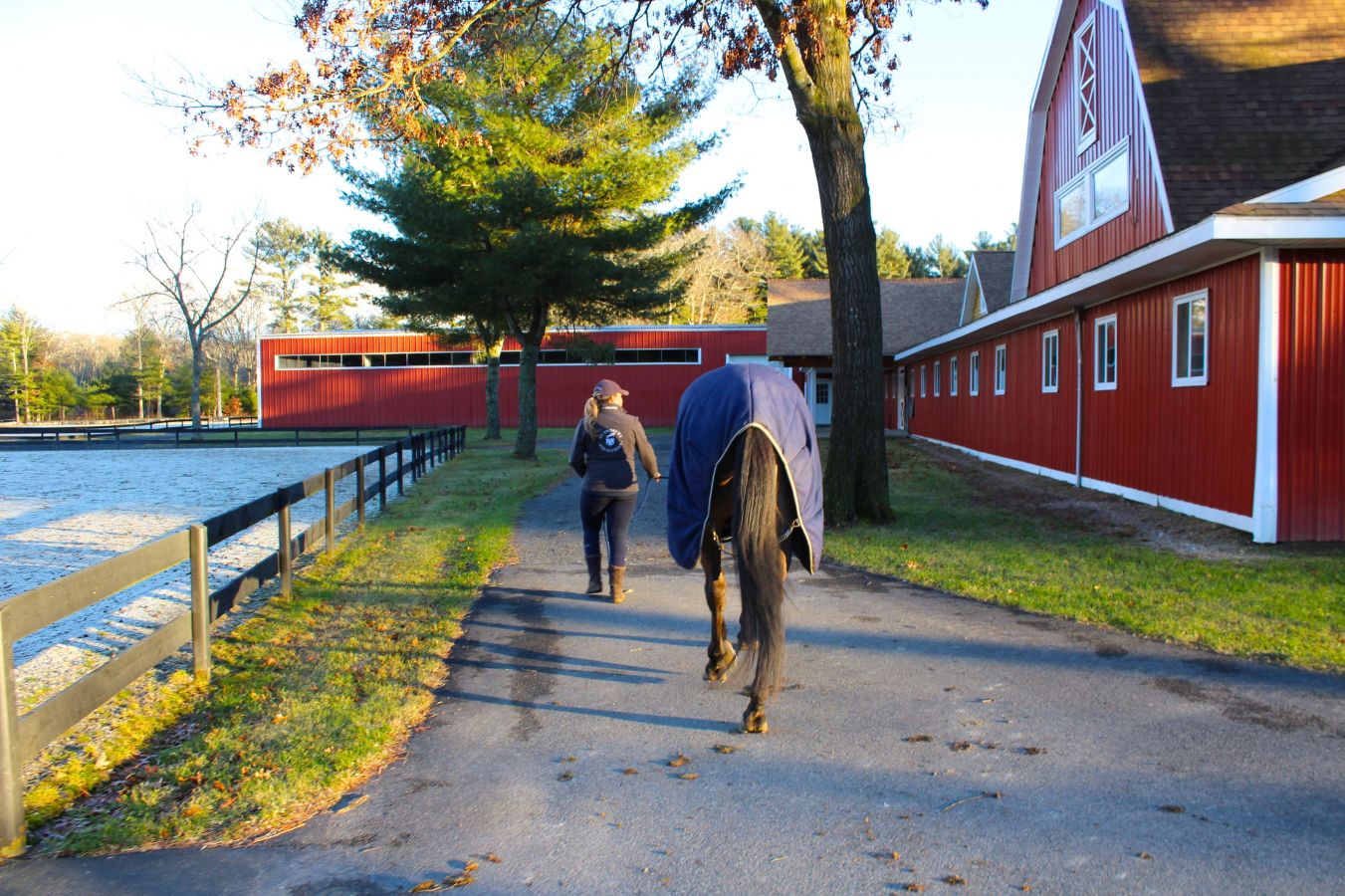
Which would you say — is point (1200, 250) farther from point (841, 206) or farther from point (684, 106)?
point (684, 106)

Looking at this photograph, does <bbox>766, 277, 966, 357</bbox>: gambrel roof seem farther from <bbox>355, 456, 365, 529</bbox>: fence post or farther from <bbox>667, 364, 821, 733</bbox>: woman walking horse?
<bbox>667, 364, 821, 733</bbox>: woman walking horse

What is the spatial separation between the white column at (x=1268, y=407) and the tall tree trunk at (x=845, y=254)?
12.8ft

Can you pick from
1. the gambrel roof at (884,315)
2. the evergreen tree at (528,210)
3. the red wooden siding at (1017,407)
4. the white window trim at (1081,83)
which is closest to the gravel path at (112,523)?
the evergreen tree at (528,210)

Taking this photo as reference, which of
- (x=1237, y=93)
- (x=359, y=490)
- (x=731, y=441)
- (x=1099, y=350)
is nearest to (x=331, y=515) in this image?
(x=359, y=490)

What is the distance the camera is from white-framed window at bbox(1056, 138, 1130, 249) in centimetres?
1499

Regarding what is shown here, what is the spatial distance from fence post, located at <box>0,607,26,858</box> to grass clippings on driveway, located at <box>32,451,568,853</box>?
0.11 metres

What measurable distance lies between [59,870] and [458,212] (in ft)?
68.6

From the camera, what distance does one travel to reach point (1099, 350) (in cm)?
1525

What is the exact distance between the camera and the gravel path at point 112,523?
7066mm

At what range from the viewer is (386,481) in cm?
1491

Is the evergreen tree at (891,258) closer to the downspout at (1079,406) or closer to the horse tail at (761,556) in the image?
the downspout at (1079,406)

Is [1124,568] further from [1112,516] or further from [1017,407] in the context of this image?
[1017,407]

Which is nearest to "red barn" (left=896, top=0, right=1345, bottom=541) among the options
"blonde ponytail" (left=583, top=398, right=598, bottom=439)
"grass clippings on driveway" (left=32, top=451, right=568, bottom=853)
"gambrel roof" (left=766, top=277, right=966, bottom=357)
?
"blonde ponytail" (left=583, top=398, right=598, bottom=439)

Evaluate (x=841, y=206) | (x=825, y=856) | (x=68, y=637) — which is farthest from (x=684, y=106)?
(x=825, y=856)
